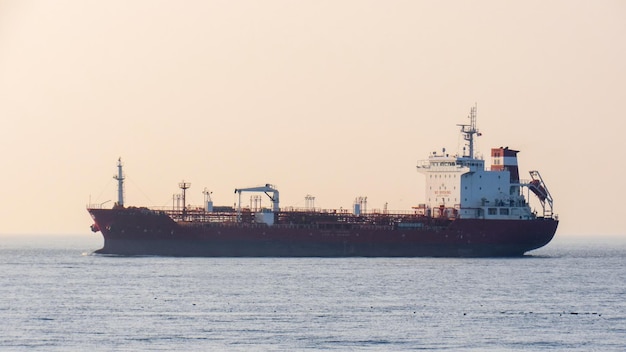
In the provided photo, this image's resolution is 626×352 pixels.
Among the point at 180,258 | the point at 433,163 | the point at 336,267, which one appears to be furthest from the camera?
the point at 433,163

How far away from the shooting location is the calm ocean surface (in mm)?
46562

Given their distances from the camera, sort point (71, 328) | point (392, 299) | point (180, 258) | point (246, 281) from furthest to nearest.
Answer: point (180, 258) → point (246, 281) → point (392, 299) → point (71, 328)

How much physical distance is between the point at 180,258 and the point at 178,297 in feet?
102

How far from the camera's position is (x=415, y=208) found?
332ft

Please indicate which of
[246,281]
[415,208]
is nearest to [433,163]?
[415,208]

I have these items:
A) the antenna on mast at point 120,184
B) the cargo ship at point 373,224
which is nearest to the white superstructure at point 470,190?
the cargo ship at point 373,224

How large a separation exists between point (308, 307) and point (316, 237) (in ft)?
123

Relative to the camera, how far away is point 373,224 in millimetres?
97000

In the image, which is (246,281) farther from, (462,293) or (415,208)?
(415,208)

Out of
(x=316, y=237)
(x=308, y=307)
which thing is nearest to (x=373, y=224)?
(x=316, y=237)

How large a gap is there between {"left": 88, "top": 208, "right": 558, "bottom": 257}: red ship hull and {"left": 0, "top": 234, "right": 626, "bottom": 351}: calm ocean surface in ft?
16.5

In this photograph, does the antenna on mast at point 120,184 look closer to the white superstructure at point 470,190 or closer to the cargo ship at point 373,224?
the cargo ship at point 373,224

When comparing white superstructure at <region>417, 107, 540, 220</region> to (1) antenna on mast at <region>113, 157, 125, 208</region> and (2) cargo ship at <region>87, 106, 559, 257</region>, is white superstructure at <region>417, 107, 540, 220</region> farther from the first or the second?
(1) antenna on mast at <region>113, 157, 125, 208</region>

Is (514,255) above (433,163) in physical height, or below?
below
